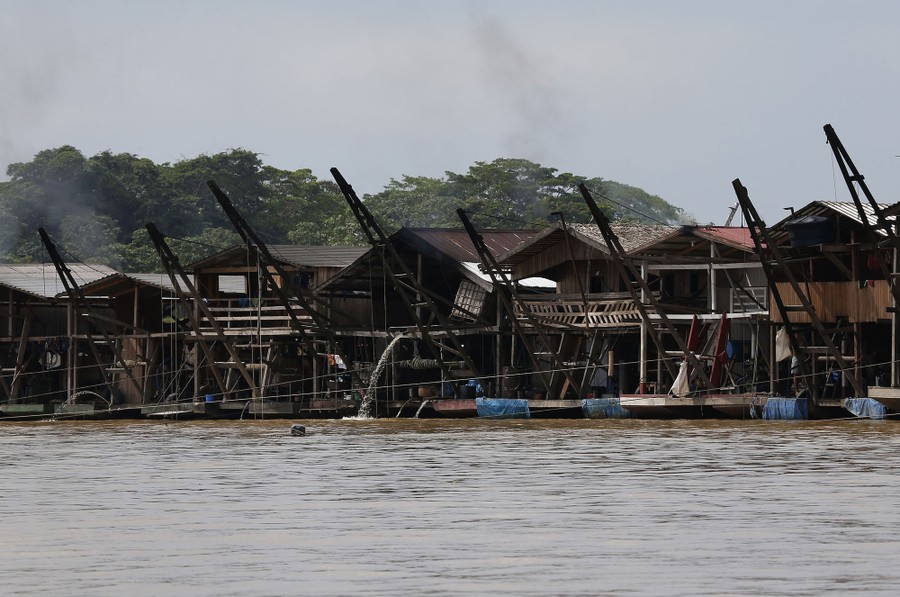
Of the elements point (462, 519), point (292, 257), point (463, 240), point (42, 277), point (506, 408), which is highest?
point (463, 240)

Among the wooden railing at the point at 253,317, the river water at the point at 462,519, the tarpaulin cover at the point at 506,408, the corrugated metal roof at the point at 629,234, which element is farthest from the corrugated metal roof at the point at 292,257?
the river water at the point at 462,519

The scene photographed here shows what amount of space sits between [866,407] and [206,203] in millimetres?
61411

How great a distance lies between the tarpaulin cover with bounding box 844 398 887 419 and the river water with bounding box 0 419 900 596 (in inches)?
261

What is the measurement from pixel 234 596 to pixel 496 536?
3948 millimetres

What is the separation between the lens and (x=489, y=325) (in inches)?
1988

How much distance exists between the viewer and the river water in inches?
504

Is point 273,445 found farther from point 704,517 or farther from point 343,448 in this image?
point 704,517

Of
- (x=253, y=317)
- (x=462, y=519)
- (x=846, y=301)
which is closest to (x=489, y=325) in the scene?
(x=253, y=317)

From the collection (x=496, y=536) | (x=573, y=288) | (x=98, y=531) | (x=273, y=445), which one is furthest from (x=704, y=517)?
(x=573, y=288)

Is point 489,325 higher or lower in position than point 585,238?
lower

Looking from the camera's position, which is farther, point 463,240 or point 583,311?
point 463,240

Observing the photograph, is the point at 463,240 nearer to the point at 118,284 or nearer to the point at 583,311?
the point at 583,311

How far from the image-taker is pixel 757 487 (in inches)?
815

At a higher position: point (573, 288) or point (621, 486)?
point (573, 288)
